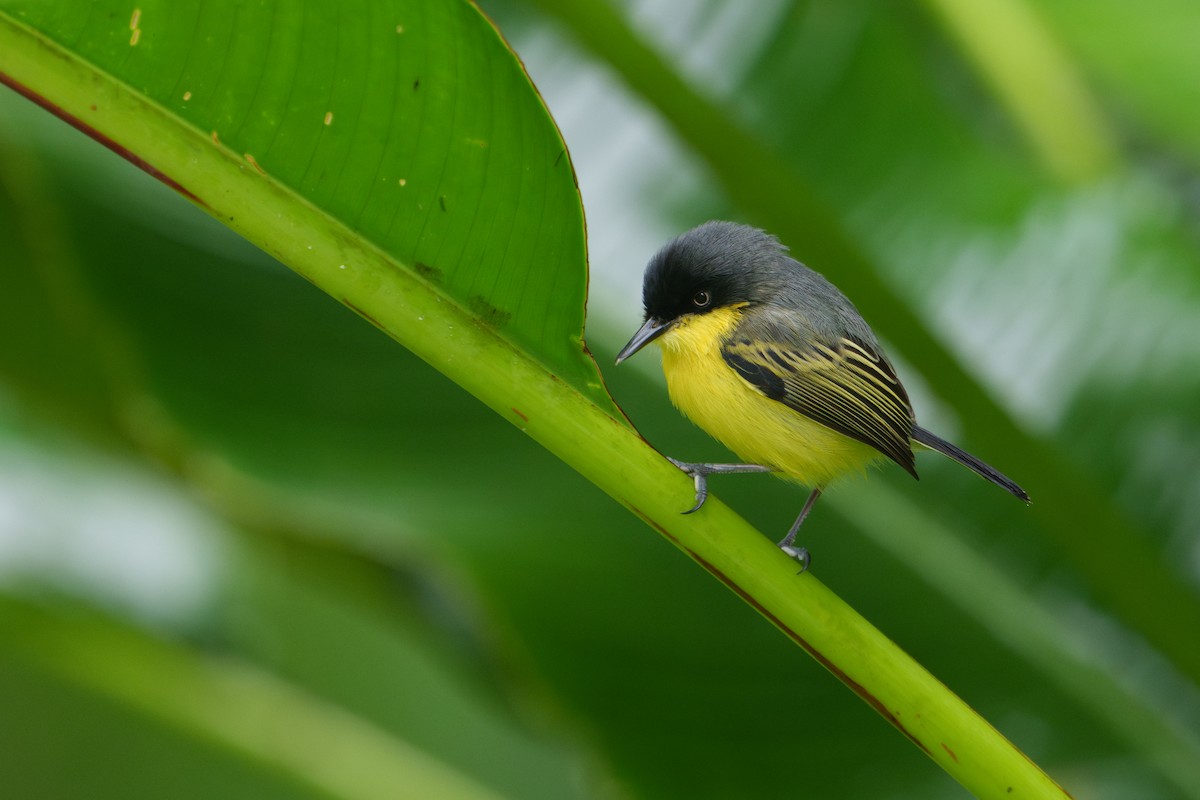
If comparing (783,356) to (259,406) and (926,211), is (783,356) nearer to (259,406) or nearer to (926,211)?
(926,211)

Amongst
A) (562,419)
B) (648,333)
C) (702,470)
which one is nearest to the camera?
(562,419)

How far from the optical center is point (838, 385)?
1.69 metres

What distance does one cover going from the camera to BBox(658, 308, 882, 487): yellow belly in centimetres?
162

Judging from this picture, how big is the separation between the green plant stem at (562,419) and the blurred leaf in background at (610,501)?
728mm

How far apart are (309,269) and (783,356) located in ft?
2.55

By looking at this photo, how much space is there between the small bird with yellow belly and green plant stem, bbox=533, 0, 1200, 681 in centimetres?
5

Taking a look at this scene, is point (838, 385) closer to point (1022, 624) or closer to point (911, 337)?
point (911, 337)

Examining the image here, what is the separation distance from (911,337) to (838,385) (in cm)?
12

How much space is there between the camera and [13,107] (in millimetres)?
1974

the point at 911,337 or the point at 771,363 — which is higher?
the point at 911,337

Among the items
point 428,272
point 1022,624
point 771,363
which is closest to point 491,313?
point 428,272

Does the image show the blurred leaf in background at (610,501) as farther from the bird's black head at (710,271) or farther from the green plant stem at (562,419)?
the green plant stem at (562,419)

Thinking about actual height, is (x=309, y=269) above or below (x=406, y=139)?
below

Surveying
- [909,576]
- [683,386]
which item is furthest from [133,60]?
[909,576]
